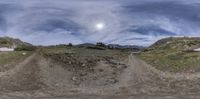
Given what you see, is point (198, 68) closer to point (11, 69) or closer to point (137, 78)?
point (137, 78)

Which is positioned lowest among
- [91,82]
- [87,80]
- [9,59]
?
[91,82]

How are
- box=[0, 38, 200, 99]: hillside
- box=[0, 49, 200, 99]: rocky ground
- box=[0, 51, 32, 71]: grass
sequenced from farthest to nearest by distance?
box=[0, 51, 32, 71]: grass < box=[0, 38, 200, 99]: hillside < box=[0, 49, 200, 99]: rocky ground

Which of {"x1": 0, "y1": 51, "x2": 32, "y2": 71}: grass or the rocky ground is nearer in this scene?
the rocky ground

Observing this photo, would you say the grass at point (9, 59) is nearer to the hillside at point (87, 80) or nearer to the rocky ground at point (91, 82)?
the hillside at point (87, 80)

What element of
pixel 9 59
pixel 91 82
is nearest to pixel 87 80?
pixel 91 82

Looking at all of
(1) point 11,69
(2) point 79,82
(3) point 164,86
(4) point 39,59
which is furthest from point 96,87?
(4) point 39,59

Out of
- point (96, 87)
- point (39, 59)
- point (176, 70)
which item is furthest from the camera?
point (39, 59)

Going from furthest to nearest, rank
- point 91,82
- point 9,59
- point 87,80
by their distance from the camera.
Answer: point 9,59, point 87,80, point 91,82

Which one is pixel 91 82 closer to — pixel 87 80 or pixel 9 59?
pixel 87 80

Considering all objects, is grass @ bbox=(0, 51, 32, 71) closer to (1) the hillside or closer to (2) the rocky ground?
(1) the hillside

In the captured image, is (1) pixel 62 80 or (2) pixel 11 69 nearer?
(1) pixel 62 80

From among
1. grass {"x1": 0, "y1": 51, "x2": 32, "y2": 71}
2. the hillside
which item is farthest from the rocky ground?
grass {"x1": 0, "y1": 51, "x2": 32, "y2": 71}

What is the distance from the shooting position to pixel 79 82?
250 ft

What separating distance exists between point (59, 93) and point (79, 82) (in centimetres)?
748
